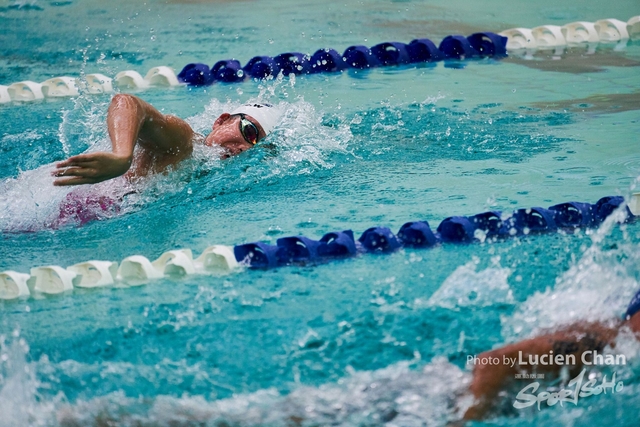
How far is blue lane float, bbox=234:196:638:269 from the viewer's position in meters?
2.78

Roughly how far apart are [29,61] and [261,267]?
3710mm

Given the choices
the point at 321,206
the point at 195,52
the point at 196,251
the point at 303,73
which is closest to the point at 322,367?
the point at 196,251

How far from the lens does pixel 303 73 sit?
5199mm

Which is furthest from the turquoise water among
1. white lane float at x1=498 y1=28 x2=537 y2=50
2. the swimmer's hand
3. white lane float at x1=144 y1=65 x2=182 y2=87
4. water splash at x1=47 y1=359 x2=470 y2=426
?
the swimmer's hand

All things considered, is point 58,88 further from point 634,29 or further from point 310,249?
point 634,29

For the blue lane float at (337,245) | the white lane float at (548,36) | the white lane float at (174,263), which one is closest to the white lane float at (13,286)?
the white lane float at (174,263)

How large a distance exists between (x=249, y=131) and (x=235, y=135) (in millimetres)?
72

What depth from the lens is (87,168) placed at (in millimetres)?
2396

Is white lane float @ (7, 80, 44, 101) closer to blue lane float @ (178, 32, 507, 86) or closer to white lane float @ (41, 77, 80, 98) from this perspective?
white lane float @ (41, 77, 80, 98)

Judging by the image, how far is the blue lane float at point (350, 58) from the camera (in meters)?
5.16

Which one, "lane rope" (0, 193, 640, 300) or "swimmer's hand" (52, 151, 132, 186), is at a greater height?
"swimmer's hand" (52, 151, 132, 186)

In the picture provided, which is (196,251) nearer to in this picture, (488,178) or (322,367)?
(322,367)

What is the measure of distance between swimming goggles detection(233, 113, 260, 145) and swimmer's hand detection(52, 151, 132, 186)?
1058 millimetres

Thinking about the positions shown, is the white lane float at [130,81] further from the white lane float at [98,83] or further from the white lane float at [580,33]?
the white lane float at [580,33]
